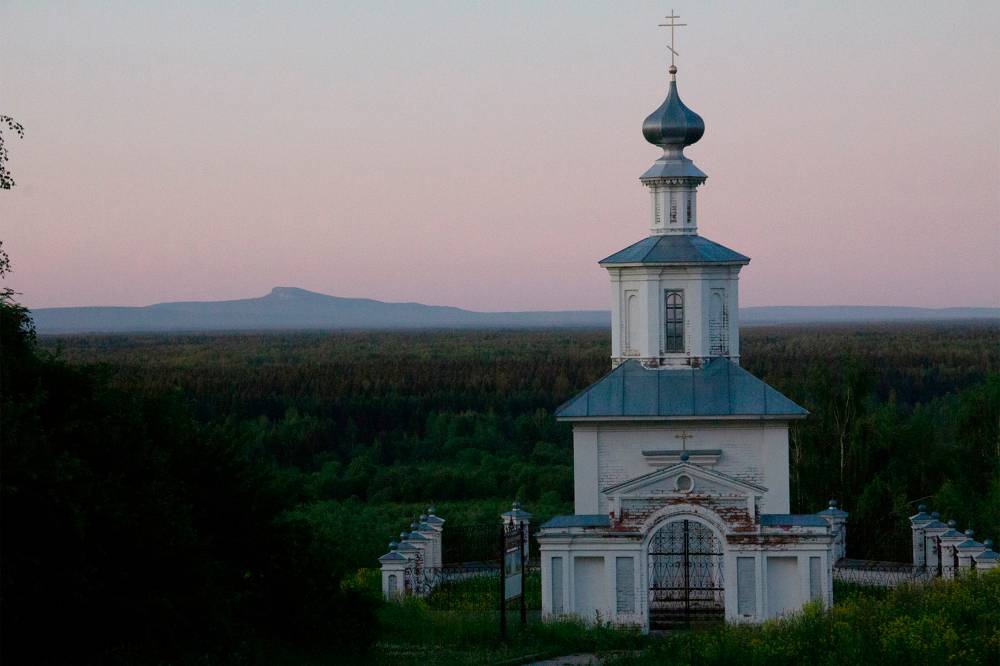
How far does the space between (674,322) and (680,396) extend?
1.27 meters

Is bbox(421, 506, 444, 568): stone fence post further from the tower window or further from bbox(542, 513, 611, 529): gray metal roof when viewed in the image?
the tower window

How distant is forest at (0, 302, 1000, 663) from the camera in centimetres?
1434

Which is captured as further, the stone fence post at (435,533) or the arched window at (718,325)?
the stone fence post at (435,533)

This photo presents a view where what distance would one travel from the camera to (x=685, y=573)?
2186 centimetres

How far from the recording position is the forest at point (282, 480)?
565 inches

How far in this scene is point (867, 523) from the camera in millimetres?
29031

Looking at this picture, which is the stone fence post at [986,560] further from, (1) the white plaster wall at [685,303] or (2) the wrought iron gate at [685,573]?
(1) the white plaster wall at [685,303]

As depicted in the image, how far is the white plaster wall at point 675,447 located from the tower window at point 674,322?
4.80 ft

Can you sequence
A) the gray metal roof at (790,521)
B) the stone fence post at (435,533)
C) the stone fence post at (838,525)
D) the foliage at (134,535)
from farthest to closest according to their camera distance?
the stone fence post at (838,525), the stone fence post at (435,533), the gray metal roof at (790,521), the foliage at (134,535)

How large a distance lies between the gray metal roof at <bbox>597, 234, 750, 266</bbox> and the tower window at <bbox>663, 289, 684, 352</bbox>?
49 cm

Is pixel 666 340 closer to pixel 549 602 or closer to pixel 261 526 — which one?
pixel 549 602

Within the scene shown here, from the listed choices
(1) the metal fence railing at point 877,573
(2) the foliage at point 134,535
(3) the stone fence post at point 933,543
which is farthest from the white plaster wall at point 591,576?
(3) the stone fence post at point 933,543

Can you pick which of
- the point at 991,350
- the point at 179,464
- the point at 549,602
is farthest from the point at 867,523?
the point at 991,350

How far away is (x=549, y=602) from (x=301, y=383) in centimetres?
6123
